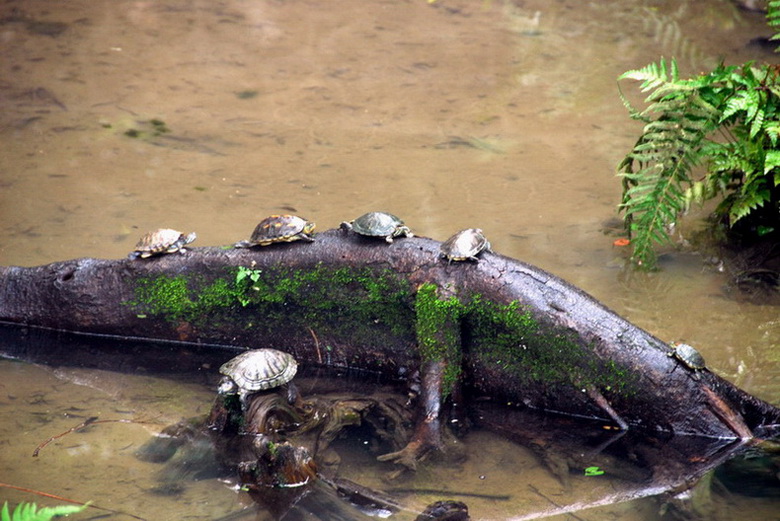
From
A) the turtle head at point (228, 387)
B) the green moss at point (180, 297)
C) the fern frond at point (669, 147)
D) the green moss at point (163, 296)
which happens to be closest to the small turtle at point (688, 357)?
the fern frond at point (669, 147)

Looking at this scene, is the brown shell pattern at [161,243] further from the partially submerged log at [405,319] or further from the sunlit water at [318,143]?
the sunlit water at [318,143]

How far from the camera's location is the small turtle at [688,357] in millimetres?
4738

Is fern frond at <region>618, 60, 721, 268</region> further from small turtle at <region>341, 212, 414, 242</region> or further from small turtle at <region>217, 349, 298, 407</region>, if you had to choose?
small turtle at <region>217, 349, 298, 407</region>

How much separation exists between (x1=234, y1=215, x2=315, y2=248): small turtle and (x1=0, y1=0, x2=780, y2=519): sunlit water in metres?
1.08

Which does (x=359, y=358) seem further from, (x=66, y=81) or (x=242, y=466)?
(x=66, y=81)

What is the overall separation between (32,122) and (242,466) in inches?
215

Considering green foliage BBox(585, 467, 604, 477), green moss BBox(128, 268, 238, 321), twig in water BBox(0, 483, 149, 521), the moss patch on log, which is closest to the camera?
twig in water BBox(0, 483, 149, 521)

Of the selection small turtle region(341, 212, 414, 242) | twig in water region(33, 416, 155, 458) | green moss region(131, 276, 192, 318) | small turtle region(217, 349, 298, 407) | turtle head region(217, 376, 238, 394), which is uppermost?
small turtle region(341, 212, 414, 242)

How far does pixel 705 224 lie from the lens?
7023mm

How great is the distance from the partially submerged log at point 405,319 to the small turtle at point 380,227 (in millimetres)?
71

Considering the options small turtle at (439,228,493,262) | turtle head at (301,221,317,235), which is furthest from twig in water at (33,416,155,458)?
small turtle at (439,228,493,262)

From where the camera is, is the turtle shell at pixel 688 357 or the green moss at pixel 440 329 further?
the green moss at pixel 440 329

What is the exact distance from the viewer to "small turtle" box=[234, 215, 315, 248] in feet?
17.6

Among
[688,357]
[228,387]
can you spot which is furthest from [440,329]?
[688,357]
